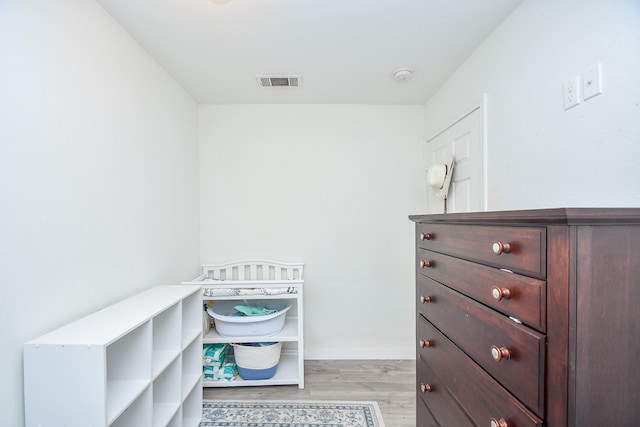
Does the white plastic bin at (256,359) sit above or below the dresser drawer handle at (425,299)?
below

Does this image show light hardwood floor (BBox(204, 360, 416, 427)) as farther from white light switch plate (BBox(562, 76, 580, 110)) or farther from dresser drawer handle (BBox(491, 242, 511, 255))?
white light switch plate (BBox(562, 76, 580, 110))

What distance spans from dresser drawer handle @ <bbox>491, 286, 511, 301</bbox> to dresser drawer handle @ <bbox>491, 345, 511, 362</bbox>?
0.12 meters

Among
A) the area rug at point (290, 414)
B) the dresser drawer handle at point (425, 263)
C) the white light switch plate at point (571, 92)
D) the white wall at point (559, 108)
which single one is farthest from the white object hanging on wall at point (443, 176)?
the area rug at point (290, 414)

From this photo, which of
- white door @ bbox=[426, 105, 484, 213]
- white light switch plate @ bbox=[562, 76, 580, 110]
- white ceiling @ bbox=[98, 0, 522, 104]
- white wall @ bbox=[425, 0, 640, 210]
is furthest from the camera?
white door @ bbox=[426, 105, 484, 213]

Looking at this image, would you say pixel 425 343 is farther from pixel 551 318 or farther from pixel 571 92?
pixel 571 92

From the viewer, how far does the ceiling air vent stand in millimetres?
1986

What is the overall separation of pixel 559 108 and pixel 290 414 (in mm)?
2147

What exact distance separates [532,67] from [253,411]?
2.44 metres

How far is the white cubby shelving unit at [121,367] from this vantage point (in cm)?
94

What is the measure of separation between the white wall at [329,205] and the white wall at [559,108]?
947mm

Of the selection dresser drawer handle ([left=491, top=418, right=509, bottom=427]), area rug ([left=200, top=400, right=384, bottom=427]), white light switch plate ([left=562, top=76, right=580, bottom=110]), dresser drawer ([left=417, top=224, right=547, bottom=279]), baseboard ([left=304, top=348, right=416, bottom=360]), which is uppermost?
white light switch plate ([left=562, top=76, right=580, bottom=110])

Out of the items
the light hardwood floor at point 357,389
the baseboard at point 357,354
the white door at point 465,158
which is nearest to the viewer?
the white door at point 465,158

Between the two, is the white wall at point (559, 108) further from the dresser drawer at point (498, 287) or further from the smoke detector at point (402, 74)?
the dresser drawer at point (498, 287)

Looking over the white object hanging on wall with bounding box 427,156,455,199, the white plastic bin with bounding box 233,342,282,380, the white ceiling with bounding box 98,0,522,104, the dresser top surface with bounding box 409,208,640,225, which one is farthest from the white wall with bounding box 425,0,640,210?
the white plastic bin with bounding box 233,342,282,380
